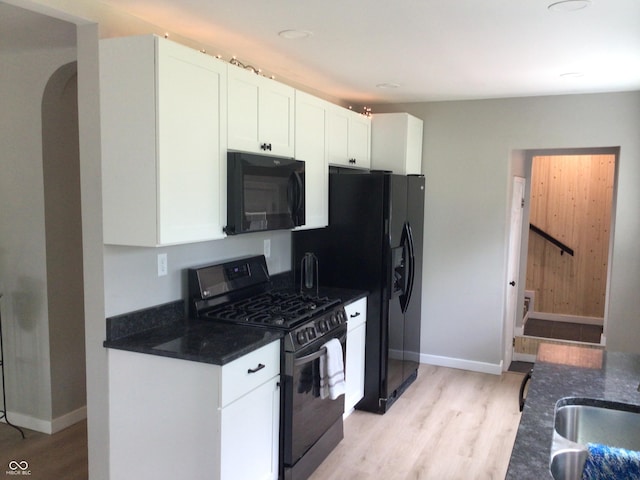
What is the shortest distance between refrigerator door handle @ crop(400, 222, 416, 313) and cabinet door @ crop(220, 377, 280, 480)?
176 centimetres

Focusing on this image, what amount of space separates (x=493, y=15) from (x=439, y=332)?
10.7ft

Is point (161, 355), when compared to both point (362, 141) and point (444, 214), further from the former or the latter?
point (444, 214)

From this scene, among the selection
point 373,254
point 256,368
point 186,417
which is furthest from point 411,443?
point 186,417

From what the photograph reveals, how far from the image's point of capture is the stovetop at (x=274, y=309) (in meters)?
2.94

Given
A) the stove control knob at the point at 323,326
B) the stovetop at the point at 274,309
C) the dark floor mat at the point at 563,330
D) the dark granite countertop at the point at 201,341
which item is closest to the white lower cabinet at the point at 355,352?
the stovetop at the point at 274,309

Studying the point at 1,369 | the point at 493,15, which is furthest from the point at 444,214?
the point at 1,369

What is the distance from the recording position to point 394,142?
4.65 meters

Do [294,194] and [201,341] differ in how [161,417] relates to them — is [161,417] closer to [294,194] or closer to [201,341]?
[201,341]

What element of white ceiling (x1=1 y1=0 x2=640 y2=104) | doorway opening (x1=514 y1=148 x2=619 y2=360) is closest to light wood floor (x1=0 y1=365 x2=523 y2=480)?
white ceiling (x1=1 y1=0 x2=640 y2=104)

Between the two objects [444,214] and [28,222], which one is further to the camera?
[444,214]

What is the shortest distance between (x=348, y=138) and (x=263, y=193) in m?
1.46

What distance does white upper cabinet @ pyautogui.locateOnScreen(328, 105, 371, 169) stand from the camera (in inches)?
158

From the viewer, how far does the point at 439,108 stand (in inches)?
196

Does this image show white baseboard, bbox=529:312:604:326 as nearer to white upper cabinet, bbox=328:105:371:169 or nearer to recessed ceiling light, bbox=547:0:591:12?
white upper cabinet, bbox=328:105:371:169
